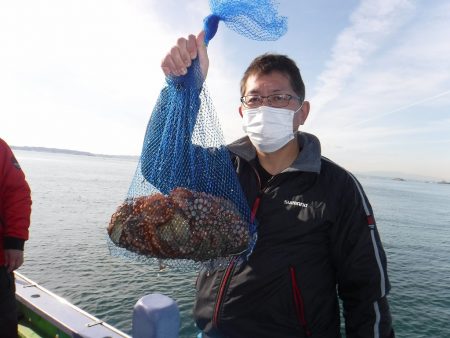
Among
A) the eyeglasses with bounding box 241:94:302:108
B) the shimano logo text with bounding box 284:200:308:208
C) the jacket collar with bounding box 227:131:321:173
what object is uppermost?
the eyeglasses with bounding box 241:94:302:108

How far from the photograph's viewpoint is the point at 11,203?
413cm

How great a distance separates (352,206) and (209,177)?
108 centimetres

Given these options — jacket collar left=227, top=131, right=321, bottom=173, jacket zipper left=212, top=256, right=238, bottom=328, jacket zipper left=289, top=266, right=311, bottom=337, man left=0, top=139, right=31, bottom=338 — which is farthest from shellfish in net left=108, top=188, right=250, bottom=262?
man left=0, top=139, right=31, bottom=338

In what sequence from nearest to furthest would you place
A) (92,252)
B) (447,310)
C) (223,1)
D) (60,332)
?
(223,1)
(60,332)
(447,310)
(92,252)

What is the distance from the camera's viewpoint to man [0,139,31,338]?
3926 millimetres

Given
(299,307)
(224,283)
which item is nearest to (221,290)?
(224,283)

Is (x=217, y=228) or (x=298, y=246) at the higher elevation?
A: (x=217, y=228)

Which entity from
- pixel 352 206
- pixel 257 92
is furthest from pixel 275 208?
pixel 257 92

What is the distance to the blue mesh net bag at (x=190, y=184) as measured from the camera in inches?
82.8

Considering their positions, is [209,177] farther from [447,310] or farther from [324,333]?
[447,310]

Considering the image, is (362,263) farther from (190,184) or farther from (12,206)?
(12,206)

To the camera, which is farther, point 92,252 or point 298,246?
point 92,252

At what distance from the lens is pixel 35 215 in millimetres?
26984

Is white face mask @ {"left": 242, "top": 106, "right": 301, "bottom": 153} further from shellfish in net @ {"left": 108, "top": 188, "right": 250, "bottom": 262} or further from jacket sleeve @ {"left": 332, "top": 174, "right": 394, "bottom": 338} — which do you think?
shellfish in net @ {"left": 108, "top": 188, "right": 250, "bottom": 262}
